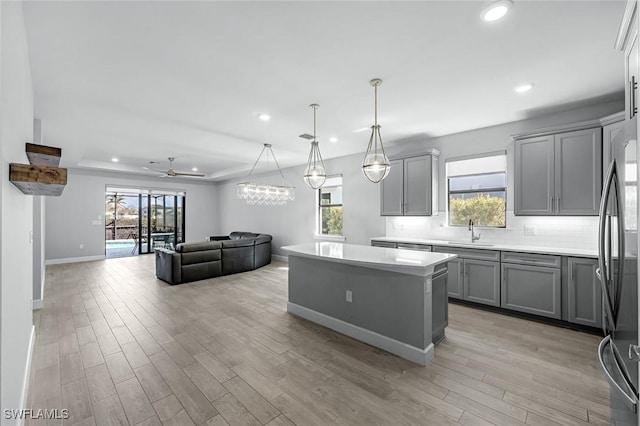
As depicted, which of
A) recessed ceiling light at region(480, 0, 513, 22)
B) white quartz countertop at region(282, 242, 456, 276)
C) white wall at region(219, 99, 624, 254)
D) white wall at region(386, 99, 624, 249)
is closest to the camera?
recessed ceiling light at region(480, 0, 513, 22)

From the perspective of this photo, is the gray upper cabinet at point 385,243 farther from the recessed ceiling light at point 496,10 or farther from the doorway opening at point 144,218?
the doorway opening at point 144,218

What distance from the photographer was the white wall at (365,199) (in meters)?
4.06

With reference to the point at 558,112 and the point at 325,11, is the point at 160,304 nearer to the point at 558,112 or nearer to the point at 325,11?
the point at 325,11

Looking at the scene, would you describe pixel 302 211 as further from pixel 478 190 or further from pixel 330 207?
pixel 478 190

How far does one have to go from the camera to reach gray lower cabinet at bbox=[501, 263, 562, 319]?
3414mm

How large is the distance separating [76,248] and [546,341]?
34.1ft

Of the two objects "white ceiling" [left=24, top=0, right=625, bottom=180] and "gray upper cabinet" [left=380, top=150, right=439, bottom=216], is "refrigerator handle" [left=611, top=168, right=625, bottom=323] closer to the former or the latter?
"white ceiling" [left=24, top=0, right=625, bottom=180]

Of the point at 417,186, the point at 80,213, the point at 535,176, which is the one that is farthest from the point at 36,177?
the point at 80,213

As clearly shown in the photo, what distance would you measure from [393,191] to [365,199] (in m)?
0.94

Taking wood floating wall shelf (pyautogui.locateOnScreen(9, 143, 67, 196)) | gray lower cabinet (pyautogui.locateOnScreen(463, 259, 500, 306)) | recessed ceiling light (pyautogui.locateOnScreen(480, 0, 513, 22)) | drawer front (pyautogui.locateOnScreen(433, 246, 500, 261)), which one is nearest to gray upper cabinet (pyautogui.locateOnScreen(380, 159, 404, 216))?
drawer front (pyautogui.locateOnScreen(433, 246, 500, 261))

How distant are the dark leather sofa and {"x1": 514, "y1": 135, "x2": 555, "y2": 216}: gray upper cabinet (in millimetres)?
5355

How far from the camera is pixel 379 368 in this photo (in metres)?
2.50

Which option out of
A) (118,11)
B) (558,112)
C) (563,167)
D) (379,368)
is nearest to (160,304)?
(379,368)

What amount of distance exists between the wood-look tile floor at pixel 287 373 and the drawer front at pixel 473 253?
766 millimetres
